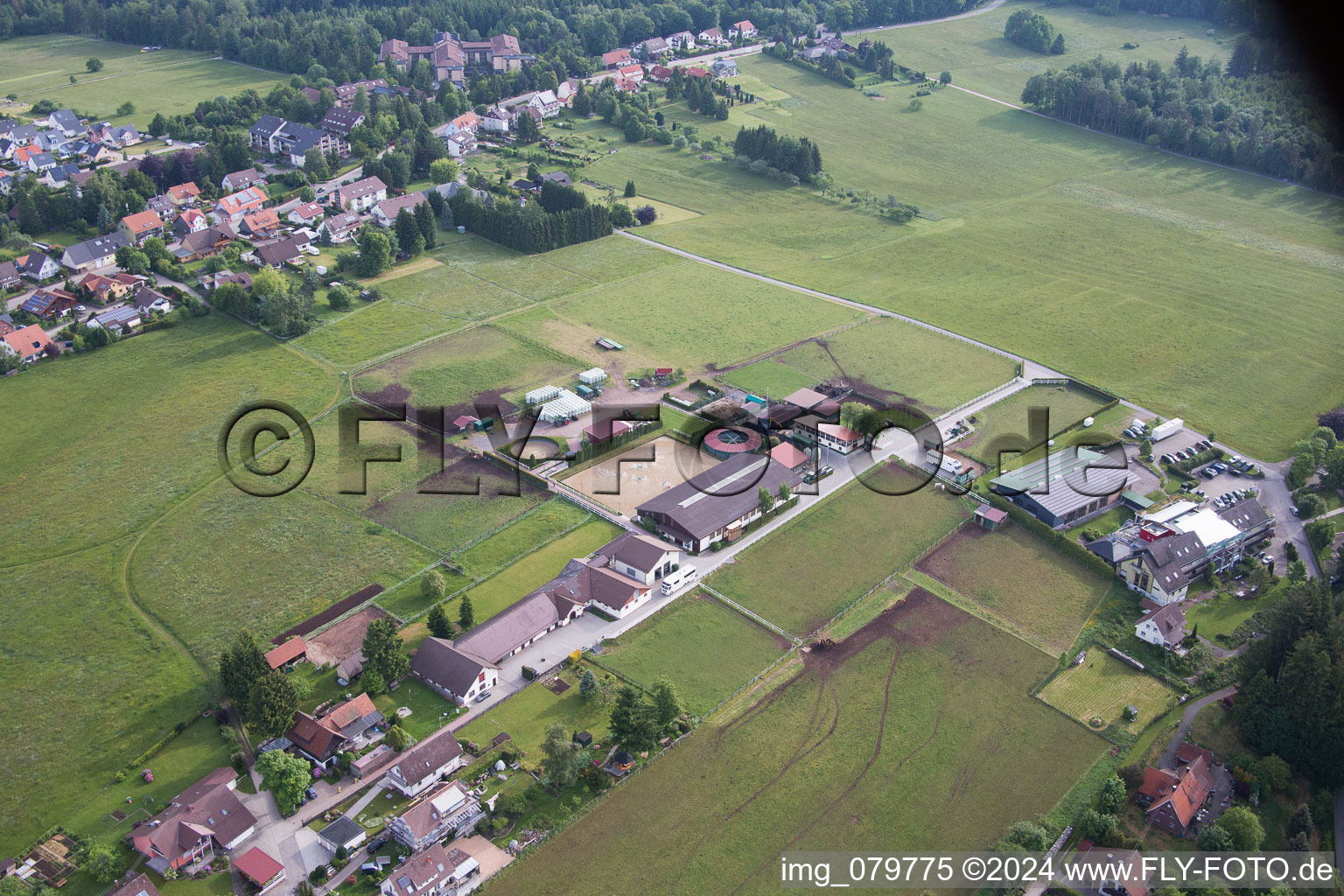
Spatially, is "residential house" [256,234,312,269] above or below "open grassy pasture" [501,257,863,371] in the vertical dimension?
above

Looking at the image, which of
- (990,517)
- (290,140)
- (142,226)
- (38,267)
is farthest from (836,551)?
(290,140)

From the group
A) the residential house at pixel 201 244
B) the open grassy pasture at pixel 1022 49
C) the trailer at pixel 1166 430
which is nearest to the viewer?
the trailer at pixel 1166 430

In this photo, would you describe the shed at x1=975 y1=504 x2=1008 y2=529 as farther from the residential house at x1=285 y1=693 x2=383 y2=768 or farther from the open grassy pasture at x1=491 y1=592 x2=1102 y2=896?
the residential house at x1=285 y1=693 x2=383 y2=768

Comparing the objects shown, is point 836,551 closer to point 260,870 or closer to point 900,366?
point 900,366

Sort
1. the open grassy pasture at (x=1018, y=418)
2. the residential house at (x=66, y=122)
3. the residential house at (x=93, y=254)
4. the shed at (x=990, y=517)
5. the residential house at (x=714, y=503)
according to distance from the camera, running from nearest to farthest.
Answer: the residential house at (x=714, y=503) < the shed at (x=990, y=517) < the open grassy pasture at (x=1018, y=418) < the residential house at (x=93, y=254) < the residential house at (x=66, y=122)

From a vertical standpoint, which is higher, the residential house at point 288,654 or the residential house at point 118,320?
the residential house at point 118,320

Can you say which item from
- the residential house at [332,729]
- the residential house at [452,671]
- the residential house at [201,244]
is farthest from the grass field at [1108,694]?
the residential house at [201,244]

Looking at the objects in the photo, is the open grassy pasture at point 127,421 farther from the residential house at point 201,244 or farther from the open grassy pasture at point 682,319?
the open grassy pasture at point 682,319

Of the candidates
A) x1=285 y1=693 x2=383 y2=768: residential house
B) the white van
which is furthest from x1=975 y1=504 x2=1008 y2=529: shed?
x1=285 y1=693 x2=383 y2=768: residential house
